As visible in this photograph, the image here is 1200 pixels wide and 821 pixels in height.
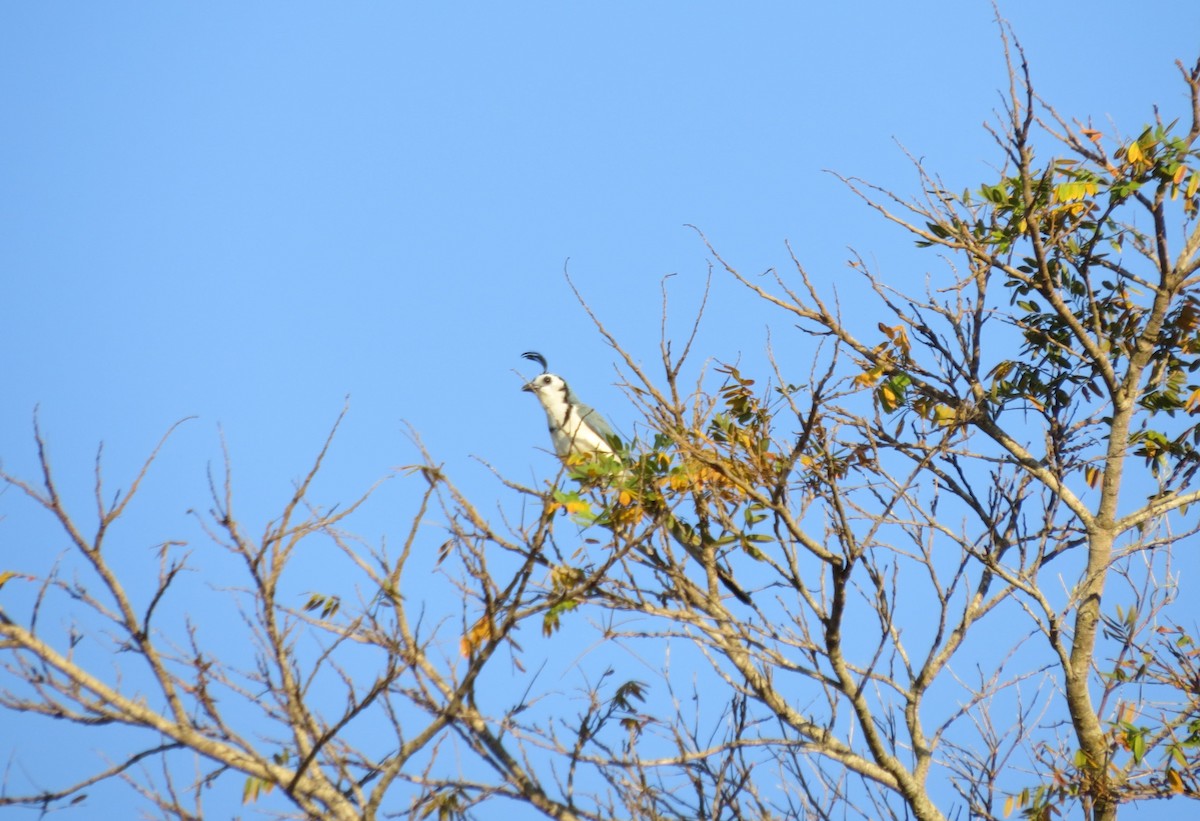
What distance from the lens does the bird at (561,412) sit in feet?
25.7

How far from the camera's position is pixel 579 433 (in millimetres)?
7855

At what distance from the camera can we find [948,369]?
535 centimetres

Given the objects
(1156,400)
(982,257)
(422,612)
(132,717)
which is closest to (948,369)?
(982,257)

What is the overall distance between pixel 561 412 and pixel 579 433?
0.82m

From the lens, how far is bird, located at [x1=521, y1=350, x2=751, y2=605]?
472cm

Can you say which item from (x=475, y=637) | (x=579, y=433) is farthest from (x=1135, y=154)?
(x=579, y=433)

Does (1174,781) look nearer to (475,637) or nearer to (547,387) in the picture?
(475,637)

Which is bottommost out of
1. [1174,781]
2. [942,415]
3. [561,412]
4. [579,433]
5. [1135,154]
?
[1174,781]

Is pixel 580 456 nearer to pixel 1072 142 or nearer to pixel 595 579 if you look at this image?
pixel 595 579

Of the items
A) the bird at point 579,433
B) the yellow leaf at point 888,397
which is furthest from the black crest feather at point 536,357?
the yellow leaf at point 888,397

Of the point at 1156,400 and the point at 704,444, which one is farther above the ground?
the point at 1156,400

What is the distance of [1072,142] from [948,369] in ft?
3.51

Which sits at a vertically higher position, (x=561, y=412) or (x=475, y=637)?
(x=561, y=412)

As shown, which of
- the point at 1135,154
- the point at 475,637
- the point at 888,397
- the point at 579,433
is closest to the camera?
the point at 475,637
